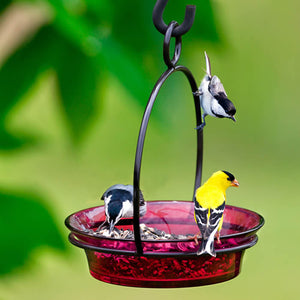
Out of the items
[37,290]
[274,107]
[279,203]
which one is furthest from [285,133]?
[37,290]

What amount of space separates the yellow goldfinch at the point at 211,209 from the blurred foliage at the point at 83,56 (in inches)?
13.7

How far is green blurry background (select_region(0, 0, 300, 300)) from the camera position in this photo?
1.68m

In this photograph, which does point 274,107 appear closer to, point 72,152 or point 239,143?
point 239,143

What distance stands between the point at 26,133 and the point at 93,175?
2.67 meters

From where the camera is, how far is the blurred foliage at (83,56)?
5.46 ft

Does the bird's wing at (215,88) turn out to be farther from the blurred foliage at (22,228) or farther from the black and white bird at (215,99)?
the blurred foliage at (22,228)

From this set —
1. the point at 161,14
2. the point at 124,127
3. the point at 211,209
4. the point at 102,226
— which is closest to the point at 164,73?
the point at 161,14

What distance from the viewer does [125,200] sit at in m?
1.56

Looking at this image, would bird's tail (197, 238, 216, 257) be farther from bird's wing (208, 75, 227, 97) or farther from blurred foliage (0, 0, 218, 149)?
blurred foliage (0, 0, 218, 149)

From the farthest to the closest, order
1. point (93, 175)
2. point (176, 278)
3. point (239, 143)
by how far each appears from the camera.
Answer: point (239, 143)
point (93, 175)
point (176, 278)

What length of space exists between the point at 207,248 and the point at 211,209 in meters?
0.16

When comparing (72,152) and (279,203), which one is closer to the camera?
(72,152)

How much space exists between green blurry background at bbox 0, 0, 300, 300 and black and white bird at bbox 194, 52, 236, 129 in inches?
6.6

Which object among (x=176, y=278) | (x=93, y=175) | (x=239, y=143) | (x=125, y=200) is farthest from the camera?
(x=239, y=143)
